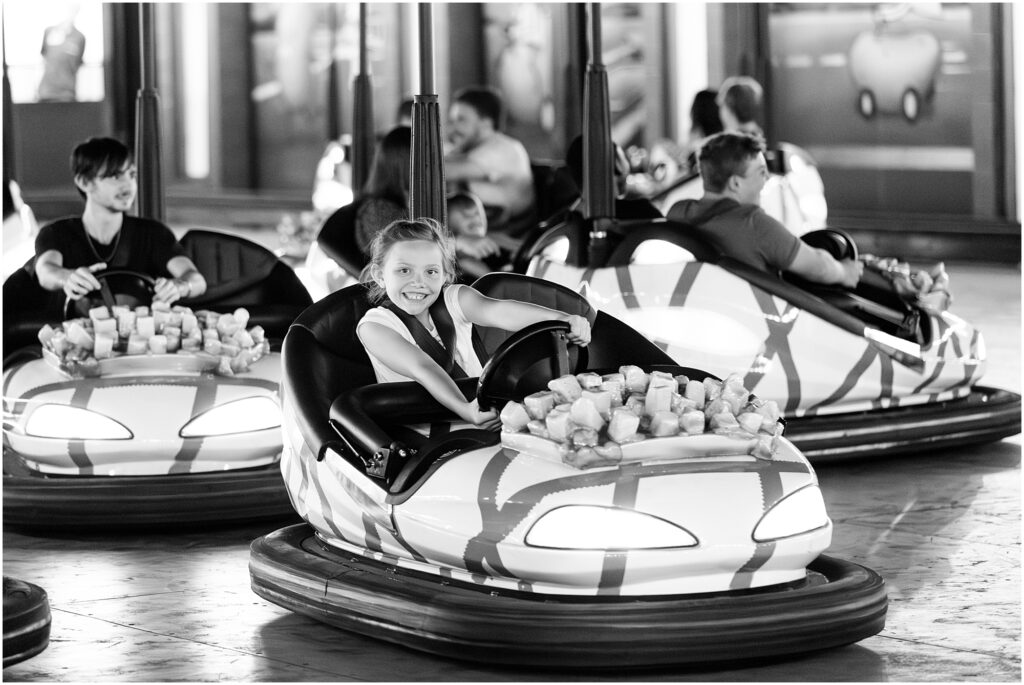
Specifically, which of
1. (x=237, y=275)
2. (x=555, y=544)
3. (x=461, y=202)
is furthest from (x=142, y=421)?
(x=461, y=202)

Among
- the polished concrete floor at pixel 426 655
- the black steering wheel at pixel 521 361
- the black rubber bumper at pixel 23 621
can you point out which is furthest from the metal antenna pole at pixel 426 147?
the black rubber bumper at pixel 23 621

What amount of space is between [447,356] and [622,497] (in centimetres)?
55

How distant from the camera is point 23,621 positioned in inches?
102

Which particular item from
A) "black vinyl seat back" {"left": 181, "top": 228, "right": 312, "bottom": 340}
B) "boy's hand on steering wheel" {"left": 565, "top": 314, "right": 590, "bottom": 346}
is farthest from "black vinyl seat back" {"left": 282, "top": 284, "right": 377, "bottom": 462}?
"black vinyl seat back" {"left": 181, "top": 228, "right": 312, "bottom": 340}

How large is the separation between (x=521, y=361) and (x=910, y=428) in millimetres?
1872

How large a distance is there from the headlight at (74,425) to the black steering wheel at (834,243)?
188cm

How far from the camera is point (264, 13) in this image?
44.5 feet

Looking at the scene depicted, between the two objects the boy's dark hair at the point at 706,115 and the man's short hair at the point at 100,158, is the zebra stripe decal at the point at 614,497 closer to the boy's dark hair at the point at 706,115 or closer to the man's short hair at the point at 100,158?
the man's short hair at the point at 100,158

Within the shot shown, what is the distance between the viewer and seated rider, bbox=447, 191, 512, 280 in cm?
524

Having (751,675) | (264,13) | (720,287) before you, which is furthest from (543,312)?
(264,13)

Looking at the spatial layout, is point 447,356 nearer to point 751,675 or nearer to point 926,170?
point 751,675

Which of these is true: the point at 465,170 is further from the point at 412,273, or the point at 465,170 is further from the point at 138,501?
the point at 412,273

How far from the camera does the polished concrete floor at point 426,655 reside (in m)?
2.64

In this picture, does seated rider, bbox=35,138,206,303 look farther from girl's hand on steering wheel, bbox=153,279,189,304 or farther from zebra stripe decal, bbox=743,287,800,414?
zebra stripe decal, bbox=743,287,800,414
